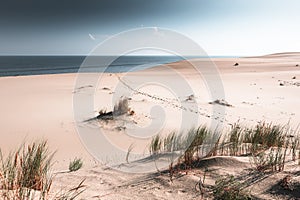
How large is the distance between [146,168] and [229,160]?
1.19 m

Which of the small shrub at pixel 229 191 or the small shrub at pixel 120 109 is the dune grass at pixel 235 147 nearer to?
the small shrub at pixel 229 191

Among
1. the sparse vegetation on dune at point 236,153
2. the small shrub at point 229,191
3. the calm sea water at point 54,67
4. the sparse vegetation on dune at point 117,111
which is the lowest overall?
the small shrub at point 229,191

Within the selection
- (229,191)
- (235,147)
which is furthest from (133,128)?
(229,191)

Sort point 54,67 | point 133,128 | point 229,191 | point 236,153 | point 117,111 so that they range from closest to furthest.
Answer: point 229,191
point 236,153
point 133,128
point 117,111
point 54,67

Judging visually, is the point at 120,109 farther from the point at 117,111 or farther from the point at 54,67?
the point at 54,67

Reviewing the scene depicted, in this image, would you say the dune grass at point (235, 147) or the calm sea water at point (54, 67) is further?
the calm sea water at point (54, 67)

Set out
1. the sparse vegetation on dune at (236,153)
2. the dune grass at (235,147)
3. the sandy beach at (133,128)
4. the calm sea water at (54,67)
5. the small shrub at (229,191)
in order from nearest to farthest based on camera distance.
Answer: the small shrub at (229,191)
the sparse vegetation on dune at (236,153)
the sandy beach at (133,128)
the dune grass at (235,147)
the calm sea water at (54,67)

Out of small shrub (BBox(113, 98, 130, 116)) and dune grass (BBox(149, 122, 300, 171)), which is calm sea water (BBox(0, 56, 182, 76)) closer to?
small shrub (BBox(113, 98, 130, 116))

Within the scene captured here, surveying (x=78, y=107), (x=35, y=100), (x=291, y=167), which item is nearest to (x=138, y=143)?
(x=291, y=167)

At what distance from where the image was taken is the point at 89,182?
3295 millimetres

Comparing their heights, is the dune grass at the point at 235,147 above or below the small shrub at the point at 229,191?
above

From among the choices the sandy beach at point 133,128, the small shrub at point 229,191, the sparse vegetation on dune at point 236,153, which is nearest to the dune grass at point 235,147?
the sparse vegetation on dune at point 236,153

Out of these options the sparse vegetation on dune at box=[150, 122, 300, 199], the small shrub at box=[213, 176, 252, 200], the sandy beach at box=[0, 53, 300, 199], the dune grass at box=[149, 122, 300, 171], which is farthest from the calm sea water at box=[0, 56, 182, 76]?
the small shrub at box=[213, 176, 252, 200]

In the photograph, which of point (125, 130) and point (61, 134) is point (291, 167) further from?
point (61, 134)
